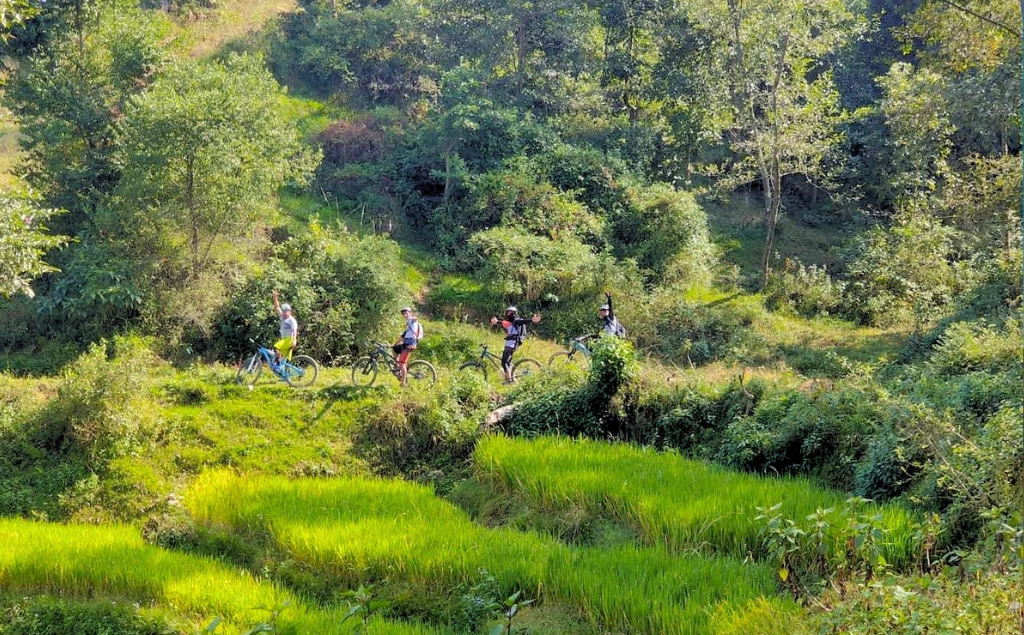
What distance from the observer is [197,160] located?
18.6 metres

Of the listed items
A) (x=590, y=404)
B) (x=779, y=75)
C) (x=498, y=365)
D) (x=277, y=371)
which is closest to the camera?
(x=590, y=404)

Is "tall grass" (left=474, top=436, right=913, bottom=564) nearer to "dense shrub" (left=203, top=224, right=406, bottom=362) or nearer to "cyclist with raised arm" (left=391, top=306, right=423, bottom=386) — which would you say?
"cyclist with raised arm" (left=391, top=306, right=423, bottom=386)

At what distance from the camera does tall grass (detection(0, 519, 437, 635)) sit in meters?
7.46

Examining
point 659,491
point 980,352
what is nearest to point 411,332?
point 659,491

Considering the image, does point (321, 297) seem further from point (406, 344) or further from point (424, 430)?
point (424, 430)

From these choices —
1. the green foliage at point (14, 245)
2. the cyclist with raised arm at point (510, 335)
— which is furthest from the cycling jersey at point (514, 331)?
the green foliage at point (14, 245)

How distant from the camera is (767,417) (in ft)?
37.7

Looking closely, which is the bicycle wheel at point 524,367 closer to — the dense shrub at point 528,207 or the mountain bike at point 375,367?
the mountain bike at point 375,367

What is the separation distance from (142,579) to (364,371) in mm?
6532

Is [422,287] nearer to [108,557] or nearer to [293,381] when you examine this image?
[293,381]

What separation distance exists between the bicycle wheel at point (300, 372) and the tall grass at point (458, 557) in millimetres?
3471

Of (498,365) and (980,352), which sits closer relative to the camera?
(980,352)

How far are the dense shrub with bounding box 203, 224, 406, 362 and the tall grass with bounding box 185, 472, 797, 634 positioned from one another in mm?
7724

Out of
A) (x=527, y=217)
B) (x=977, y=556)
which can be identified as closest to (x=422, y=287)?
(x=527, y=217)
